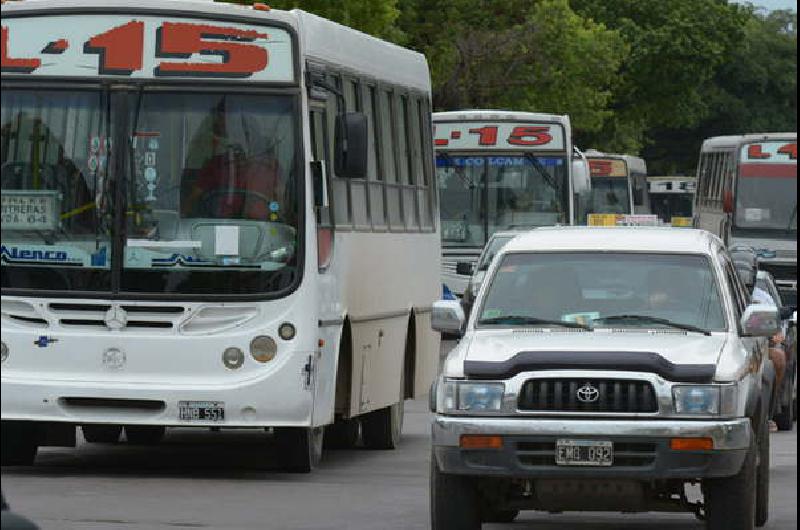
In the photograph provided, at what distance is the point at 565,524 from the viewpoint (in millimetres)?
13586

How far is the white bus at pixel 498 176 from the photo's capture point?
1433 inches

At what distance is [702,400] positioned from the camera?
37.7ft

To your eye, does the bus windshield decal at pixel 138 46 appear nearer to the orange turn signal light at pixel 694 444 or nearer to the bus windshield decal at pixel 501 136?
the orange turn signal light at pixel 694 444

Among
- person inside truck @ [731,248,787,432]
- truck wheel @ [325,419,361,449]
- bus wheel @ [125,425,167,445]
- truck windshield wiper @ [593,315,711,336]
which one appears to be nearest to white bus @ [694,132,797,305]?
person inside truck @ [731,248,787,432]

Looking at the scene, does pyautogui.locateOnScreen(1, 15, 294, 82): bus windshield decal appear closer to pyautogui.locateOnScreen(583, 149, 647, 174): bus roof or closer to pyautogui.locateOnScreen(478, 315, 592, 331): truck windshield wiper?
pyautogui.locateOnScreen(478, 315, 592, 331): truck windshield wiper

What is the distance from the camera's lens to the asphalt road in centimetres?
1333

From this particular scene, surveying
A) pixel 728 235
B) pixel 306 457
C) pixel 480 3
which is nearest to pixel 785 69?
pixel 480 3

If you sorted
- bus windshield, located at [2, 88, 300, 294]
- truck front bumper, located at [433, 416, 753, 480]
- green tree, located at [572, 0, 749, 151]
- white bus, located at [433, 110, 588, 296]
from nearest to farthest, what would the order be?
truck front bumper, located at [433, 416, 753, 480] < bus windshield, located at [2, 88, 300, 294] < white bus, located at [433, 110, 588, 296] < green tree, located at [572, 0, 749, 151]

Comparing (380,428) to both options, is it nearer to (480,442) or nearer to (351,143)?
(351,143)

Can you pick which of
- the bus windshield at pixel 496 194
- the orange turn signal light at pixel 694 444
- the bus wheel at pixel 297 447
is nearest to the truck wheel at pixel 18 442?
the bus wheel at pixel 297 447

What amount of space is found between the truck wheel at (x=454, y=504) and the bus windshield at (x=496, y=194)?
24.6 m

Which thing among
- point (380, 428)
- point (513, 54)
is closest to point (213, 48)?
point (380, 428)

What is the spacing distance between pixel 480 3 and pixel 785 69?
49.8 m

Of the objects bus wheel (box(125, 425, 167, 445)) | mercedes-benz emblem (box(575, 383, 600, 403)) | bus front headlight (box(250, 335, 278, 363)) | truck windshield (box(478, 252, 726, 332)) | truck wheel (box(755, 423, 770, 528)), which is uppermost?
truck windshield (box(478, 252, 726, 332))
